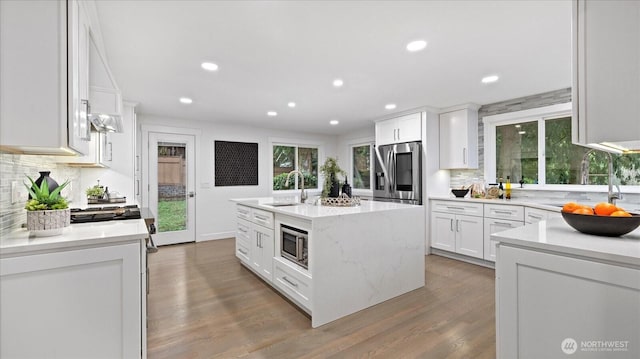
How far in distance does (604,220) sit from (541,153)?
3237mm

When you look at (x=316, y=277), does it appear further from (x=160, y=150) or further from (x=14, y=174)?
(x=160, y=150)

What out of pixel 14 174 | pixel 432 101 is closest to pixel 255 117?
pixel 432 101

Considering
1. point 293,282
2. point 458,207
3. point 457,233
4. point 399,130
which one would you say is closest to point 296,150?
point 399,130

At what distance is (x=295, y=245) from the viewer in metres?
2.59

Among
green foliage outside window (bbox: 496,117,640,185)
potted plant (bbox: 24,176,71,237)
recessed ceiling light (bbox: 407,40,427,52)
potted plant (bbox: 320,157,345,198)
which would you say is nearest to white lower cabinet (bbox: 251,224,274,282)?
potted plant (bbox: 320,157,345,198)

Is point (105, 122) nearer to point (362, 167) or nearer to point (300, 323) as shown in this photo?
point (300, 323)

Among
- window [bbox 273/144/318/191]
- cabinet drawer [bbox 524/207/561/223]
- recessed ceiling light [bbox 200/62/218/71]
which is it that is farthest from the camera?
window [bbox 273/144/318/191]

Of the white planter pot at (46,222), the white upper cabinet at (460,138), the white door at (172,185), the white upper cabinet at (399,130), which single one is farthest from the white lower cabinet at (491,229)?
the white door at (172,185)

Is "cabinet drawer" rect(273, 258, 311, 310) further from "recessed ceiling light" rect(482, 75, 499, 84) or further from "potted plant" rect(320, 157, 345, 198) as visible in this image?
"recessed ceiling light" rect(482, 75, 499, 84)

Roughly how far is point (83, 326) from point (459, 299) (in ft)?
9.55

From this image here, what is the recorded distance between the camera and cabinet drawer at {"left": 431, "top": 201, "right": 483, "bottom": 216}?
3.86 meters

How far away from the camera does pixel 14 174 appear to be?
5.35 ft

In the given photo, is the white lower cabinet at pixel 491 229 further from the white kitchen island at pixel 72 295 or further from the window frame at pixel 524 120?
the white kitchen island at pixel 72 295

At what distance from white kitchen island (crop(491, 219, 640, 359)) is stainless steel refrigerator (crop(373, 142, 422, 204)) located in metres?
3.16
